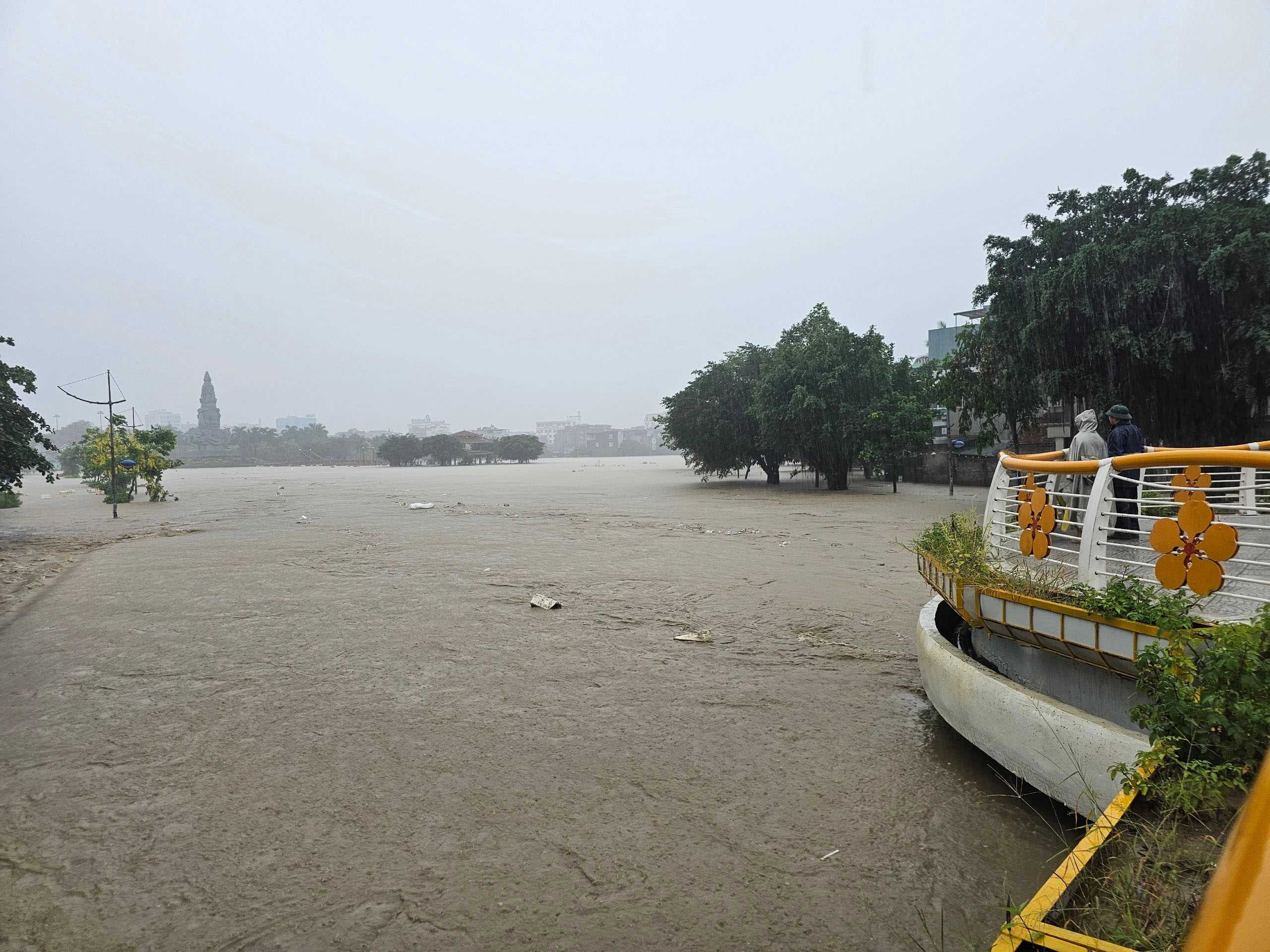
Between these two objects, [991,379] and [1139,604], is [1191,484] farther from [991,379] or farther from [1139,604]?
[991,379]

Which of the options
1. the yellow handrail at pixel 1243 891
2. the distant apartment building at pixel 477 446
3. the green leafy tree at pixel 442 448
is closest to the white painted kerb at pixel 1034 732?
the yellow handrail at pixel 1243 891

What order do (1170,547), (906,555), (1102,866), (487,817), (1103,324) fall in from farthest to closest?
(1103,324) → (906,555) → (487,817) → (1170,547) → (1102,866)

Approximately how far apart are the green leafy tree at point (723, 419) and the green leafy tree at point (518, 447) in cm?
7698

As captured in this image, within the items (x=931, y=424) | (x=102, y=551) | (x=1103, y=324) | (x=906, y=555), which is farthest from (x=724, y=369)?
(x=102, y=551)

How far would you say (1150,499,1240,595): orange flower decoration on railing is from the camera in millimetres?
3291

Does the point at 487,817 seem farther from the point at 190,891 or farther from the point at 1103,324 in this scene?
the point at 1103,324

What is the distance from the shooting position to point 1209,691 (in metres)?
2.71

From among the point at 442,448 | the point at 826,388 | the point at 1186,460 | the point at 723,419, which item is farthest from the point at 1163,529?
the point at 442,448

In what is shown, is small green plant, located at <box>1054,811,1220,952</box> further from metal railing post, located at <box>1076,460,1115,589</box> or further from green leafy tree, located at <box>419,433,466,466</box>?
green leafy tree, located at <box>419,433,466,466</box>

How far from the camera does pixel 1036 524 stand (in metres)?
4.37

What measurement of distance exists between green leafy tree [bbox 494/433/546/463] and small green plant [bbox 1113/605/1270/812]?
357ft

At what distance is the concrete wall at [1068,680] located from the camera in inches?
146

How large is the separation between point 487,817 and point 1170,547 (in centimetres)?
364

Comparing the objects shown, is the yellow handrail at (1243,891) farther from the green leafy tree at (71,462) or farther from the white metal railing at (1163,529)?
the green leafy tree at (71,462)
